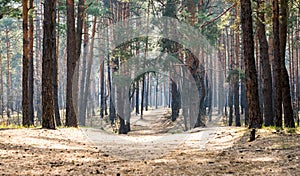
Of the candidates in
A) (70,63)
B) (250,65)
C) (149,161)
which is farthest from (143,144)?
(70,63)

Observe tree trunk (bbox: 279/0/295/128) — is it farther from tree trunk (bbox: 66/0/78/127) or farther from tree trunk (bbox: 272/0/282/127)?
tree trunk (bbox: 66/0/78/127)

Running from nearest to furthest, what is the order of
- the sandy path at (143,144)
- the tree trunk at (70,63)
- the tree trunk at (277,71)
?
1. the sandy path at (143,144)
2. the tree trunk at (277,71)
3. the tree trunk at (70,63)

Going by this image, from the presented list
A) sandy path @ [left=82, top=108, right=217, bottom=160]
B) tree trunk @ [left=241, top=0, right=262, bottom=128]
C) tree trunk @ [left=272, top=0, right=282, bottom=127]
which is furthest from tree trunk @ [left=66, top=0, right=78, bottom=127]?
tree trunk @ [left=272, top=0, right=282, bottom=127]

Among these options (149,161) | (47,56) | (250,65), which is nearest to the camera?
(149,161)

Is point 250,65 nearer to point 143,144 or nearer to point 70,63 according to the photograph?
point 143,144

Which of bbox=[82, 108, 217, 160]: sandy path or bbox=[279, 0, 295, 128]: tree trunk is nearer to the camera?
bbox=[82, 108, 217, 160]: sandy path

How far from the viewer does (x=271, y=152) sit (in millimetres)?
8297

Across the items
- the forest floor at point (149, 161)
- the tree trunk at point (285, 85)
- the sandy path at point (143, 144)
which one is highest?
the tree trunk at point (285, 85)

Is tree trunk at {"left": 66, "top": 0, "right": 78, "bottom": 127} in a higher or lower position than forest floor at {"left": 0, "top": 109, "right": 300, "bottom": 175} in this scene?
higher

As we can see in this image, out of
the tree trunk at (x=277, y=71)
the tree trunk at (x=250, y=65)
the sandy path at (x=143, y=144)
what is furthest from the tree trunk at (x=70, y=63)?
the tree trunk at (x=277, y=71)

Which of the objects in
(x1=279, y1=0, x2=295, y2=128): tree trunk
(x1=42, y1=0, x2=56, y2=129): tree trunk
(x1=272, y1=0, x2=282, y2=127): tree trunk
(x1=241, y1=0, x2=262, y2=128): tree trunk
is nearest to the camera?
(x1=279, y1=0, x2=295, y2=128): tree trunk

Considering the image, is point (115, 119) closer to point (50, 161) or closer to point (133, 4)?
point (133, 4)

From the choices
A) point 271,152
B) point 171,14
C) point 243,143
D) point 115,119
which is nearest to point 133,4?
point 171,14

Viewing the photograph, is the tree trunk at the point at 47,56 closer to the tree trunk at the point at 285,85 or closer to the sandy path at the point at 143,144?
the sandy path at the point at 143,144
